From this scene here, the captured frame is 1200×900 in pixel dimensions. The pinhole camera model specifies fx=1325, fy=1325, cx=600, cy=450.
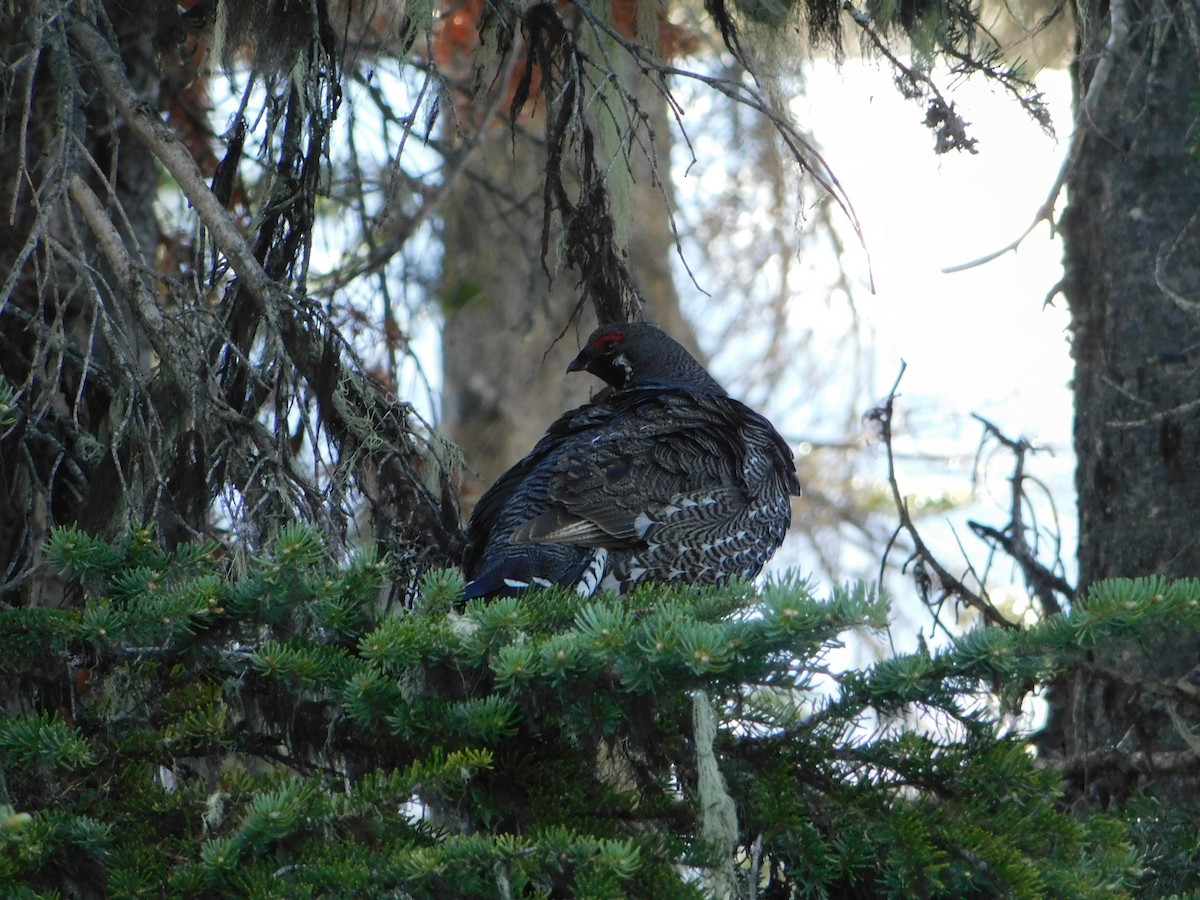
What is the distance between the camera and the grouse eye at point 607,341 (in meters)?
5.09

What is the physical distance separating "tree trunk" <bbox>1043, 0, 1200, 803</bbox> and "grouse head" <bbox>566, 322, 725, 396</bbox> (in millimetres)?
1392

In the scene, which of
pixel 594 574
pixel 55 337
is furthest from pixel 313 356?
pixel 594 574

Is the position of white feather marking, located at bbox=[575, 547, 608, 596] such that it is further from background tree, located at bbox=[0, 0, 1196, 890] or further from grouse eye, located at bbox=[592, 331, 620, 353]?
grouse eye, located at bbox=[592, 331, 620, 353]

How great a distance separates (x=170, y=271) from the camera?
5574 millimetres

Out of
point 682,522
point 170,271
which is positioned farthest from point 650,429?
point 170,271

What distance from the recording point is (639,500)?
418 cm

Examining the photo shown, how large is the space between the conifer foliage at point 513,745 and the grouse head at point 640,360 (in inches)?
100

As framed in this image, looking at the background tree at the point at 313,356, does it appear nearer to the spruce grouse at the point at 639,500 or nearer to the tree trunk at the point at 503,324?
the spruce grouse at the point at 639,500

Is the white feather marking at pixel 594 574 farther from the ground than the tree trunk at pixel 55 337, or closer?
closer

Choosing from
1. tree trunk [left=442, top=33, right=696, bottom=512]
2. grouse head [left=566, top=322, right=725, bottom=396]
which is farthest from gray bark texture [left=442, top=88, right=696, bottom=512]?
grouse head [left=566, top=322, right=725, bottom=396]

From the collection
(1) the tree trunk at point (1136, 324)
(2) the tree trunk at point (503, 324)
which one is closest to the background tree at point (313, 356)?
(1) the tree trunk at point (1136, 324)

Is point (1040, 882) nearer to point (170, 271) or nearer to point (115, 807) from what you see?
point (115, 807)

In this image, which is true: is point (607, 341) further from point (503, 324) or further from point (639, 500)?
point (503, 324)

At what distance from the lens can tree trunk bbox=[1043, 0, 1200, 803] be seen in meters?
4.43
